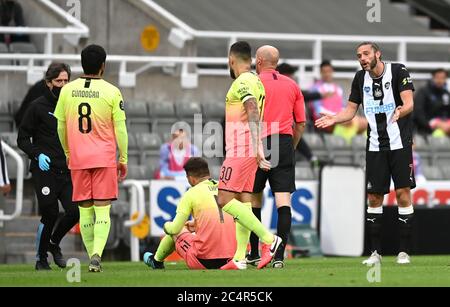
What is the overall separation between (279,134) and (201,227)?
1.20m

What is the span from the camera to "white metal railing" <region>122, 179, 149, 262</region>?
20.2 metres

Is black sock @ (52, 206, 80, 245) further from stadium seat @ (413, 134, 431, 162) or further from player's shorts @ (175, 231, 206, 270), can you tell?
stadium seat @ (413, 134, 431, 162)

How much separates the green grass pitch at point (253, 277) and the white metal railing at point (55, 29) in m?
6.68

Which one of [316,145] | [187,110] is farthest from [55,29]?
[316,145]

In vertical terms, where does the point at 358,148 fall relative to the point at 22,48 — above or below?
below

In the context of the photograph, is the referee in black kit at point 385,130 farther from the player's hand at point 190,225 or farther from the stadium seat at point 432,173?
the stadium seat at point 432,173

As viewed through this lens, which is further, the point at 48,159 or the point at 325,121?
the point at 48,159

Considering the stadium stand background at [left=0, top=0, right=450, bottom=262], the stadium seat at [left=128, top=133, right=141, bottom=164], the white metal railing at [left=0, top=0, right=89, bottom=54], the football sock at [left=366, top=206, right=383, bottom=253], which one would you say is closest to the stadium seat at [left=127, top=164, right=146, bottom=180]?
the stadium stand background at [left=0, top=0, right=450, bottom=262]

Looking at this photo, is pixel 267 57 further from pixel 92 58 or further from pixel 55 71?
pixel 55 71

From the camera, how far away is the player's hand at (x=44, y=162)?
51.2ft

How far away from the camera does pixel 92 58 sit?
1416cm

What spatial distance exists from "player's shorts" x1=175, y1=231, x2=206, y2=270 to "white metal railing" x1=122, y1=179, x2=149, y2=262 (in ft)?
17.0

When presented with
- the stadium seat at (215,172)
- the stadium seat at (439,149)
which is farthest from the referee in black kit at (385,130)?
the stadium seat at (439,149)
